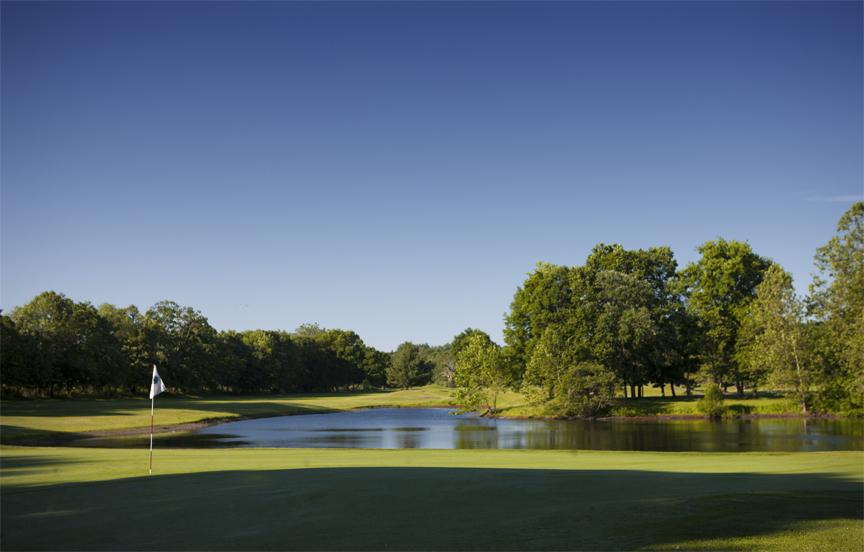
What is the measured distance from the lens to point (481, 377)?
8225 cm

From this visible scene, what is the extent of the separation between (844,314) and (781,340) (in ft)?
23.1

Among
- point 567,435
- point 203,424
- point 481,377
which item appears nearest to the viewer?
point 567,435

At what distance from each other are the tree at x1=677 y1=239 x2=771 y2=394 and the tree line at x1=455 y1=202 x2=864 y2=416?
0.46 ft

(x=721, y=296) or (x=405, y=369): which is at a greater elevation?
(x=721, y=296)

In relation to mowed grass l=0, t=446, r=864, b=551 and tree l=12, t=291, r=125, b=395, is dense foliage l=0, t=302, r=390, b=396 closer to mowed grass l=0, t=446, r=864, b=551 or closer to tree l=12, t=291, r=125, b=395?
tree l=12, t=291, r=125, b=395

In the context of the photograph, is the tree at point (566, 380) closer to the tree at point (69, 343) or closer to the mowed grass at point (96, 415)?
the mowed grass at point (96, 415)

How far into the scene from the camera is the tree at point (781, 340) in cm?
6222

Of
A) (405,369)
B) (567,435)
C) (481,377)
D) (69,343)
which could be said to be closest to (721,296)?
(481,377)

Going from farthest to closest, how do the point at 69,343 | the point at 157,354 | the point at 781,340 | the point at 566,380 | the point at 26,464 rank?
the point at 157,354, the point at 69,343, the point at 566,380, the point at 781,340, the point at 26,464

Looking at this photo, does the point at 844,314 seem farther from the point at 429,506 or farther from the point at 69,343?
the point at 69,343

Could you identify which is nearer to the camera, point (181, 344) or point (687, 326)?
point (687, 326)

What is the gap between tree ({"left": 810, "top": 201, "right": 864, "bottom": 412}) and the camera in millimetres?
54688

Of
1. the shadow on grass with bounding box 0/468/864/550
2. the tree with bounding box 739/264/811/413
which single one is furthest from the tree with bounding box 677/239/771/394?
the shadow on grass with bounding box 0/468/864/550

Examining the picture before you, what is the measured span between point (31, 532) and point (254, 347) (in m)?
136
